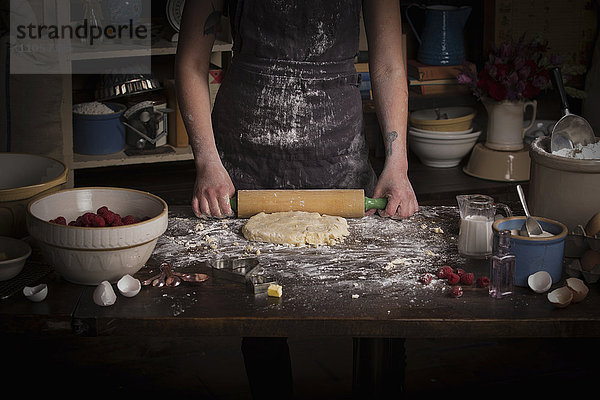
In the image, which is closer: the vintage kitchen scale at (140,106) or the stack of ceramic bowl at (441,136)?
the vintage kitchen scale at (140,106)

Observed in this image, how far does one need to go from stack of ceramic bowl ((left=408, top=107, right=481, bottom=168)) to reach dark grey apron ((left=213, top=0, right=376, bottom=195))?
61.0 inches

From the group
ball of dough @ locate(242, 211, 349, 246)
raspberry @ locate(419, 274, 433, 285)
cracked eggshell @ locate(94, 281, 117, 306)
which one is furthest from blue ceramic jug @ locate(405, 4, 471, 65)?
cracked eggshell @ locate(94, 281, 117, 306)

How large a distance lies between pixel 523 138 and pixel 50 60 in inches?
82.6

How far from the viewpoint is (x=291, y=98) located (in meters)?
2.24

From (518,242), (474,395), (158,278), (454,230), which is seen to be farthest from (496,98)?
(158,278)

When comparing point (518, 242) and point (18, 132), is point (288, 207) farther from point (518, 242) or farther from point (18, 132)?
point (18, 132)

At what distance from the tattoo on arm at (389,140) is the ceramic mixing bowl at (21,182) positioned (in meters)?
0.82

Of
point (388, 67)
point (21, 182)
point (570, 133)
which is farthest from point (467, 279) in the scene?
point (21, 182)

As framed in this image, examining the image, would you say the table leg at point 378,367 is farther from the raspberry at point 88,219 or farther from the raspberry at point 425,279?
the raspberry at point 88,219

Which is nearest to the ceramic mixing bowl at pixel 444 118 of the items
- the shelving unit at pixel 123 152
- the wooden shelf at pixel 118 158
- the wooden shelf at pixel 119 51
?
the shelving unit at pixel 123 152

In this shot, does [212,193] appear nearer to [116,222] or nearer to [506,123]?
[116,222]

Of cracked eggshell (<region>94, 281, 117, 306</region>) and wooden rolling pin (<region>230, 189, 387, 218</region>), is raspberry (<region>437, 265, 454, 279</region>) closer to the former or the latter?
wooden rolling pin (<region>230, 189, 387, 218</region>)

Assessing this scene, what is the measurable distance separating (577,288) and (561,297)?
54 mm

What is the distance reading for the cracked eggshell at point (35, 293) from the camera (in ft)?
5.08
